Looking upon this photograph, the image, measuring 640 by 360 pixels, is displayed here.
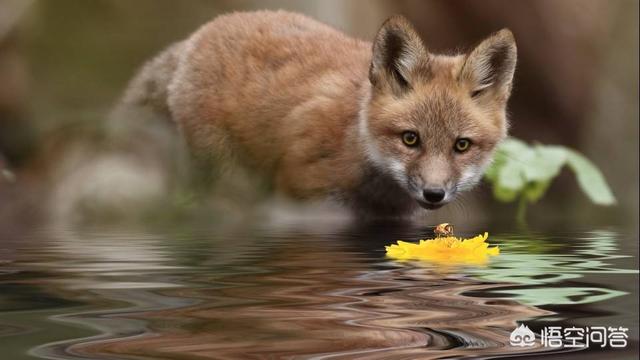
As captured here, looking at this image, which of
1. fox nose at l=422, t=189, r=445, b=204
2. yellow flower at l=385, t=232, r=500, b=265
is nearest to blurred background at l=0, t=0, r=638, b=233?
fox nose at l=422, t=189, r=445, b=204

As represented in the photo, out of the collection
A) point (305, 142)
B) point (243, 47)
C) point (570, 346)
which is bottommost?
point (570, 346)

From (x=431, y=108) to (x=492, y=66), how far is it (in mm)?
420

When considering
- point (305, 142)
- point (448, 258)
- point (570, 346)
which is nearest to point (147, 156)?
point (305, 142)

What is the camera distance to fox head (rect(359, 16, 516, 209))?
4852 mm

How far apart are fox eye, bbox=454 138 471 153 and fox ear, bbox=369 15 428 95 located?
1.28ft

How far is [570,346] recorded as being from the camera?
255cm

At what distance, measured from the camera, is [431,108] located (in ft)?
16.1

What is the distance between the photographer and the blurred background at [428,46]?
744cm

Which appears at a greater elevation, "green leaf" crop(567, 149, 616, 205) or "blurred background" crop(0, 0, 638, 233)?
"blurred background" crop(0, 0, 638, 233)

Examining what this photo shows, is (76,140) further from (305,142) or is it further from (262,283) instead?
(262,283)

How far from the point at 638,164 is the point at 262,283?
673 centimetres

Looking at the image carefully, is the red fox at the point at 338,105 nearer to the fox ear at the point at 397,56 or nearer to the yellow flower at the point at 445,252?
the fox ear at the point at 397,56

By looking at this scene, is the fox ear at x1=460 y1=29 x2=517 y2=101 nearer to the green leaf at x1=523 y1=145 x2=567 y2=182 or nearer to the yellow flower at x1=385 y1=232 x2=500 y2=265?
the yellow flower at x1=385 y1=232 x2=500 y2=265

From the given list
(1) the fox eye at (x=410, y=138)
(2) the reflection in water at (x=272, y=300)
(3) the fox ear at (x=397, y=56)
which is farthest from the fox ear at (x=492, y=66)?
(2) the reflection in water at (x=272, y=300)
